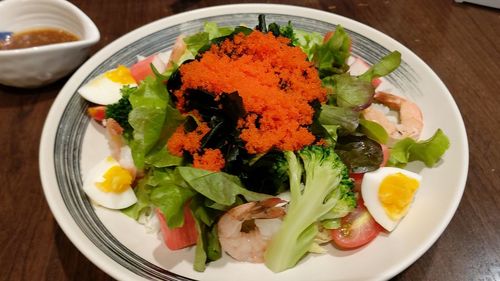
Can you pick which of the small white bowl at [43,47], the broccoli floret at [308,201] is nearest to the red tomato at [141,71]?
the small white bowl at [43,47]

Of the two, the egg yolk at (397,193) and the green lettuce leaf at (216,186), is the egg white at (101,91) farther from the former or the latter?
the egg yolk at (397,193)

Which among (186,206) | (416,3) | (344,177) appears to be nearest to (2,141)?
(186,206)

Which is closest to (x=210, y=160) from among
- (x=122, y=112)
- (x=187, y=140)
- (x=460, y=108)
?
(x=187, y=140)

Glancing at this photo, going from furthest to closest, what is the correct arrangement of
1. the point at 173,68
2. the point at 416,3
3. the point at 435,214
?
the point at 416,3 < the point at 173,68 < the point at 435,214

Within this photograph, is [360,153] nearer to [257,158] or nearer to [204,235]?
[257,158]

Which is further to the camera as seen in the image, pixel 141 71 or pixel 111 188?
pixel 141 71

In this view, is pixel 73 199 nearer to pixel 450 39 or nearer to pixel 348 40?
pixel 348 40
